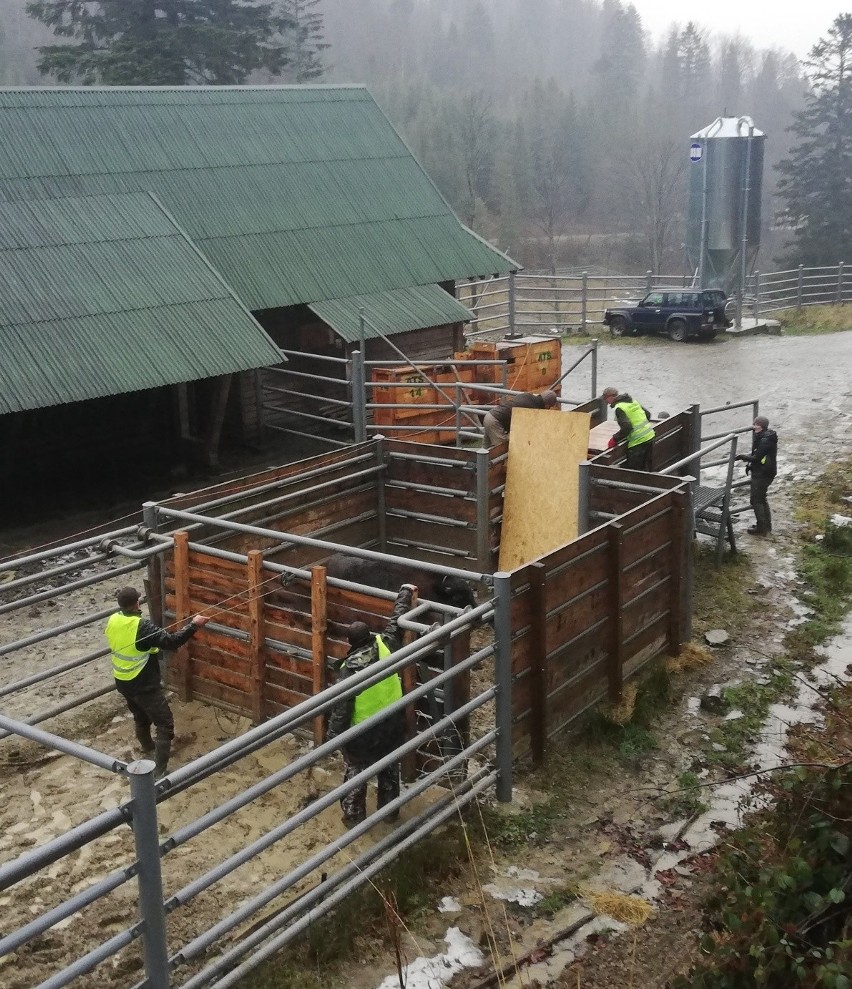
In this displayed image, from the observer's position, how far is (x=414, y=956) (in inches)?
246

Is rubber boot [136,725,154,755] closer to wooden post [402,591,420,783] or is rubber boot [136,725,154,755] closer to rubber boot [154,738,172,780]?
rubber boot [154,738,172,780]

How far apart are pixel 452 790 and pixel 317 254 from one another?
14948mm

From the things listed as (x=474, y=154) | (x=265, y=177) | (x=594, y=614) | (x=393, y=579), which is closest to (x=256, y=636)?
(x=393, y=579)

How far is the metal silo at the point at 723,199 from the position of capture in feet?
110

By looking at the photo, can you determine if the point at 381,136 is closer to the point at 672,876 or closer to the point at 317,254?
the point at 317,254

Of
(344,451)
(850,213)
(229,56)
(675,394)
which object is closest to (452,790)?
(344,451)

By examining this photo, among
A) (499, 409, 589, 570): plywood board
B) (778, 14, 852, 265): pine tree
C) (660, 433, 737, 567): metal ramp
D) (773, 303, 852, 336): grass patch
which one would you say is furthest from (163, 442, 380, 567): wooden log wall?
(778, 14, 852, 265): pine tree

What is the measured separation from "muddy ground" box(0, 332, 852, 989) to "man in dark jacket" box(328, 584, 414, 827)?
1.58 ft

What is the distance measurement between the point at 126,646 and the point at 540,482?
18.9 feet

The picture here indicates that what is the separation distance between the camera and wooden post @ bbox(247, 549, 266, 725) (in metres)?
8.71

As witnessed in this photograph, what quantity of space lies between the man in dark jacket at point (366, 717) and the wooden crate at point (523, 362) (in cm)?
1156

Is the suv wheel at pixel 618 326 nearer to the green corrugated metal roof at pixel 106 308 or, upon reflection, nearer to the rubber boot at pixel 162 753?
the green corrugated metal roof at pixel 106 308

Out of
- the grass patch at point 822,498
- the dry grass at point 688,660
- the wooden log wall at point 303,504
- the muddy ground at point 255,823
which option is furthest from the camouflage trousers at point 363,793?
the grass patch at point 822,498

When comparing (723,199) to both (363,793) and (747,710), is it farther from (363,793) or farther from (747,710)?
(363,793)
